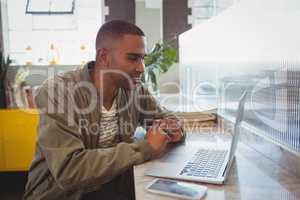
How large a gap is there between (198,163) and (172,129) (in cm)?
29

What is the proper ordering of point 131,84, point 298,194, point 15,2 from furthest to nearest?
point 15,2 < point 131,84 < point 298,194

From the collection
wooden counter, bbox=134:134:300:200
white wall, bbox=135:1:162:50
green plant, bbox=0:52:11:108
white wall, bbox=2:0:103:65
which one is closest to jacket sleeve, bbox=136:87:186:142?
wooden counter, bbox=134:134:300:200

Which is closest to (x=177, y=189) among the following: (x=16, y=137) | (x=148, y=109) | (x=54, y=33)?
(x=148, y=109)

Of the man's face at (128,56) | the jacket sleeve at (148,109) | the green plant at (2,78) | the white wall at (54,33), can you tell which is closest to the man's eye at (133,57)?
the man's face at (128,56)

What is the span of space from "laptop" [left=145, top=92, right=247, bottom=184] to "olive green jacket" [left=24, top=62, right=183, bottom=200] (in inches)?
3.1

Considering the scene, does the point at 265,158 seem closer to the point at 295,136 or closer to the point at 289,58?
the point at 295,136

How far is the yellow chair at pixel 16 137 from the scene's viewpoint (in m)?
2.60

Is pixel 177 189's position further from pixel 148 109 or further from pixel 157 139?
pixel 148 109

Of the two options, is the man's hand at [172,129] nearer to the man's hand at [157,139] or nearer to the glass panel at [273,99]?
the man's hand at [157,139]

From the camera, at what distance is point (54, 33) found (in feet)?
9.71

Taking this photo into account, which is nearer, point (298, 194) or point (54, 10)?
point (298, 194)

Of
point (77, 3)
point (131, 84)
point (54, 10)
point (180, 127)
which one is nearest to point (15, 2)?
point (54, 10)

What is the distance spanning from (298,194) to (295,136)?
7.8 inches

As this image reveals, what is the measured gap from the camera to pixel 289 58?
3.18 ft
